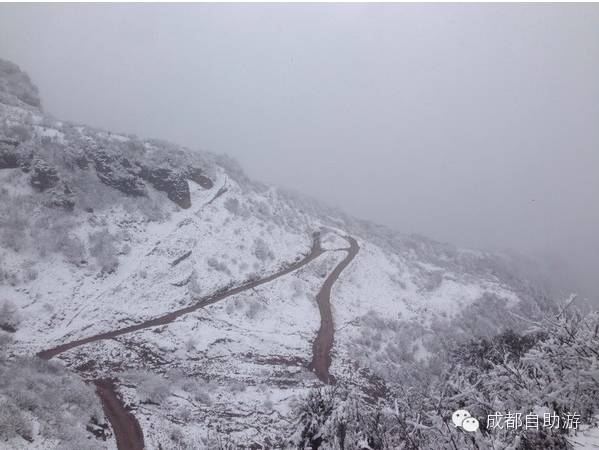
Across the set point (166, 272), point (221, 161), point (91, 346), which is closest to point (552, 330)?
point (91, 346)

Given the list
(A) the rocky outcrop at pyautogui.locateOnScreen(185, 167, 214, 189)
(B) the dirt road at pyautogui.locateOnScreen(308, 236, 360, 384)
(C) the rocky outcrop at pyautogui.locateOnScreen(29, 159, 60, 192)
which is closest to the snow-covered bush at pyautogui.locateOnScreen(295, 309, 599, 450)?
(B) the dirt road at pyautogui.locateOnScreen(308, 236, 360, 384)

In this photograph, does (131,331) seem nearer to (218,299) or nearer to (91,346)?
(91,346)

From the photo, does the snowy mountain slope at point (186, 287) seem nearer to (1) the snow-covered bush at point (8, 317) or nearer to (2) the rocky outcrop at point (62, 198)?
(2) the rocky outcrop at point (62, 198)

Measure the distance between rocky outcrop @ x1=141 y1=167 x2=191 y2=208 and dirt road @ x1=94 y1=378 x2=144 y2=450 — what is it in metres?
20.9

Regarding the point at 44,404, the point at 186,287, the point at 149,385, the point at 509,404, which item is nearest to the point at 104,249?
the point at 186,287

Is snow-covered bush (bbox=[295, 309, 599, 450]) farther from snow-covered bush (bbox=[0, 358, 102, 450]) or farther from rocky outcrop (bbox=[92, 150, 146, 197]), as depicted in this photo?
rocky outcrop (bbox=[92, 150, 146, 197])

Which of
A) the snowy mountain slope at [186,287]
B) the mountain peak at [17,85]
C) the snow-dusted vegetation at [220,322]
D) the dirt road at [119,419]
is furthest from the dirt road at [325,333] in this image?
the mountain peak at [17,85]

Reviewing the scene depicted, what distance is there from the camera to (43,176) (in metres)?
29.0

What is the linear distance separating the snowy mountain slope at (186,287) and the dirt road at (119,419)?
1.21ft

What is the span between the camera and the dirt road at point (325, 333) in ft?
74.2

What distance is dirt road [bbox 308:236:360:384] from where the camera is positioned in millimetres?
22625

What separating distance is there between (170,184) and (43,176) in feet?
34.9

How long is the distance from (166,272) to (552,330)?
2547cm

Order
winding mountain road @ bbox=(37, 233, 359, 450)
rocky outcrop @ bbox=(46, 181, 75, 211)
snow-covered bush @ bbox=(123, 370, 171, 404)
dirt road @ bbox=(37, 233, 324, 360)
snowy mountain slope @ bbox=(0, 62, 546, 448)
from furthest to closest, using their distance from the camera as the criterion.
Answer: rocky outcrop @ bbox=(46, 181, 75, 211), dirt road @ bbox=(37, 233, 324, 360), snowy mountain slope @ bbox=(0, 62, 546, 448), snow-covered bush @ bbox=(123, 370, 171, 404), winding mountain road @ bbox=(37, 233, 359, 450)
